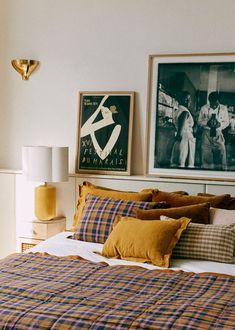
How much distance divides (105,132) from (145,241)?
53.9 inches

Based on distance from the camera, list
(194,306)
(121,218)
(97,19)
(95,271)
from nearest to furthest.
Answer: (194,306)
(95,271)
(121,218)
(97,19)

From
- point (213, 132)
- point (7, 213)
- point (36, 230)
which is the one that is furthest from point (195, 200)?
point (7, 213)

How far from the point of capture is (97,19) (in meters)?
4.62

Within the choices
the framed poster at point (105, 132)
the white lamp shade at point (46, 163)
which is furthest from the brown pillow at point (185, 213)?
the white lamp shade at point (46, 163)

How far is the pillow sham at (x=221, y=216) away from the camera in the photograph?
3.75 metres

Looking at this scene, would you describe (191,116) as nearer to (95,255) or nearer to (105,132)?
(105,132)

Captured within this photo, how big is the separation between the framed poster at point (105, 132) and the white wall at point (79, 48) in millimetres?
65

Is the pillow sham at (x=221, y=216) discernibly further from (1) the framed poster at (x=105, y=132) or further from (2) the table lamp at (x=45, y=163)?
(2) the table lamp at (x=45, y=163)

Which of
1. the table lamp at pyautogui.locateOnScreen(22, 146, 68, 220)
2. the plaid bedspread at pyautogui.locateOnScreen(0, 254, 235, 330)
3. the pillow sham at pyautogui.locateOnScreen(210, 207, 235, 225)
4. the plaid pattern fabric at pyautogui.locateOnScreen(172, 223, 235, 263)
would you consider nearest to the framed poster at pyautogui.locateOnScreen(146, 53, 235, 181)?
the pillow sham at pyautogui.locateOnScreen(210, 207, 235, 225)

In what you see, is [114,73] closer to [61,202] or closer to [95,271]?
[61,202]

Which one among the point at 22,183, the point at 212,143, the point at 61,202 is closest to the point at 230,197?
the point at 212,143

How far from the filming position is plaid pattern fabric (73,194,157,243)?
392 cm

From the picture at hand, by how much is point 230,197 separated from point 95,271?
1295mm

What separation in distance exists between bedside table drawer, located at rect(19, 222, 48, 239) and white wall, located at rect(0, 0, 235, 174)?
0.54m
